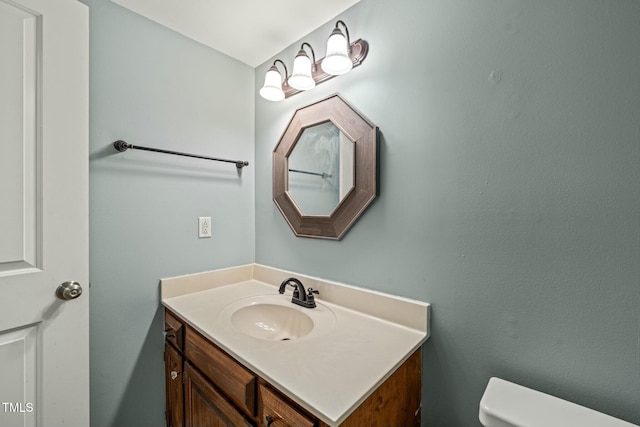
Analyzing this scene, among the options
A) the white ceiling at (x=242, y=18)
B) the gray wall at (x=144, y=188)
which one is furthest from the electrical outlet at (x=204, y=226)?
the white ceiling at (x=242, y=18)

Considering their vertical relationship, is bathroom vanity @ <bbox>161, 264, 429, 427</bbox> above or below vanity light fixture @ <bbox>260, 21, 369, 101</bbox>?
below

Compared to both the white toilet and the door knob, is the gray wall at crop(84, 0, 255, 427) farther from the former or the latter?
the white toilet

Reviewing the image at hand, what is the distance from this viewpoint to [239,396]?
82 centimetres

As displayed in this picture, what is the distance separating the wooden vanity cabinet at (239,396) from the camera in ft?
2.29

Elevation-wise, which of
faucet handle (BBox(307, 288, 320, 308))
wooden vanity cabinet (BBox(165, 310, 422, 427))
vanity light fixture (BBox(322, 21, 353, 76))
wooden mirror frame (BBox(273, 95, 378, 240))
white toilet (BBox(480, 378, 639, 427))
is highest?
vanity light fixture (BBox(322, 21, 353, 76))

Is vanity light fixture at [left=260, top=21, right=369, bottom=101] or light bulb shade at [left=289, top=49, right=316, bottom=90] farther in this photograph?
light bulb shade at [left=289, top=49, right=316, bottom=90]

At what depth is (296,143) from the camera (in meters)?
1.42

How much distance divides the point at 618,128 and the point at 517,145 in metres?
0.20

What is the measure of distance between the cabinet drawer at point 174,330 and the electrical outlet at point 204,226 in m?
0.41

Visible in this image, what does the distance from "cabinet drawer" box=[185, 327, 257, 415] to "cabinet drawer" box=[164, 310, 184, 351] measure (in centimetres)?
5

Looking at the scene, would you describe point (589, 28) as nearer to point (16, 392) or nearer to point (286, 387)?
point (286, 387)

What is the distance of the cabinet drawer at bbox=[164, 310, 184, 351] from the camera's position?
114 centimetres

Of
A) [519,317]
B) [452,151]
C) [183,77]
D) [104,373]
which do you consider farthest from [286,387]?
[183,77]

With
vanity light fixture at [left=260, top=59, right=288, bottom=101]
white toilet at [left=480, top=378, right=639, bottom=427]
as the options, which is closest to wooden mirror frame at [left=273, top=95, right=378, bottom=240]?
vanity light fixture at [left=260, top=59, right=288, bottom=101]
